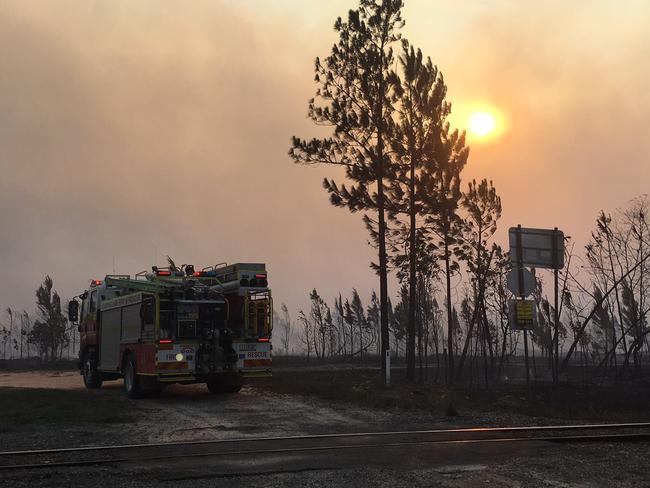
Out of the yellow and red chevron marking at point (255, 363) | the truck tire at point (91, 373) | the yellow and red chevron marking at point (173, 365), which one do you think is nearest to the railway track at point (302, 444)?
the yellow and red chevron marking at point (173, 365)

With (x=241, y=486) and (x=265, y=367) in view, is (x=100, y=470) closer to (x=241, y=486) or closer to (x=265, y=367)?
(x=241, y=486)

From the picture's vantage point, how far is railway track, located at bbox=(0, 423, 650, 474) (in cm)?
848

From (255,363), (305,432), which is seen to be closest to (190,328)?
(255,363)

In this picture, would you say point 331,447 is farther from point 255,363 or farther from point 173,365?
point 255,363

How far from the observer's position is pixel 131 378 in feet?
57.1

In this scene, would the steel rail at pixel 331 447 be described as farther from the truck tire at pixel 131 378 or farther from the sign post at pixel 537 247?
the truck tire at pixel 131 378

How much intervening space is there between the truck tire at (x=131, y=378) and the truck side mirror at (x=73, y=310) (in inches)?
215

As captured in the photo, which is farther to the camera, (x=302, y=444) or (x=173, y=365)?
(x=173, y=365)

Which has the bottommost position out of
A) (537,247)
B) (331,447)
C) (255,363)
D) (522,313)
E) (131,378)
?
(331,447)

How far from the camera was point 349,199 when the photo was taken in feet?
→ 78.7

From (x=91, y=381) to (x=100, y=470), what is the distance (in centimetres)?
1450

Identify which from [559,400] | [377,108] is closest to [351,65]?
[377,108]

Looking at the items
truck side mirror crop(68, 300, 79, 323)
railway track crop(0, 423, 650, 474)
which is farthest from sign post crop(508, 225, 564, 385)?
truck side mirror crop(68, 300, 79, 323)

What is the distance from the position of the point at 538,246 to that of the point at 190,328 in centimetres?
983
